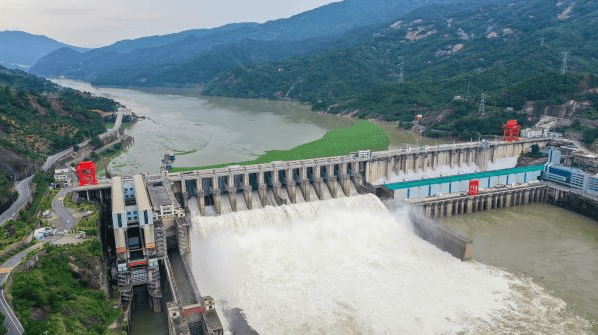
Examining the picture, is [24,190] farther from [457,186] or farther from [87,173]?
[457,186]

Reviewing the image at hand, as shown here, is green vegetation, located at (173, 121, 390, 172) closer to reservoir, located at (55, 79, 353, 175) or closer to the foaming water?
reservoir, located at (55, 79, 353, 175)

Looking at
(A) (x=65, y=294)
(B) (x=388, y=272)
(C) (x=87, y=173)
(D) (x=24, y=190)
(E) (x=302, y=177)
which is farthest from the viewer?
(E) (x=302, y=177)

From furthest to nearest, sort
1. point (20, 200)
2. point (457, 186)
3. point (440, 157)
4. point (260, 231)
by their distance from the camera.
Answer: point (440, 157), point (457, 186), point (260, 231), point (20, 200)

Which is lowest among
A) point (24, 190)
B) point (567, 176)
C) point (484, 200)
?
point (484, 200)

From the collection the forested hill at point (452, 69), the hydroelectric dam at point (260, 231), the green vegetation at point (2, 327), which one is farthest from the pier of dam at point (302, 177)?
the forested hill at point (452, 69)

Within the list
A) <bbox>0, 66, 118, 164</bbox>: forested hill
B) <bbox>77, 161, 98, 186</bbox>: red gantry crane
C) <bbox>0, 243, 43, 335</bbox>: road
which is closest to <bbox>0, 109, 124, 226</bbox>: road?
<bbox>0, 66, 118, 164</bbox>: forested hill

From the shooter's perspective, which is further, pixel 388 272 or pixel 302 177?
pixel 302 177

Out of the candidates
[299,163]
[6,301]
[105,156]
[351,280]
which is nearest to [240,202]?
[299,163]
